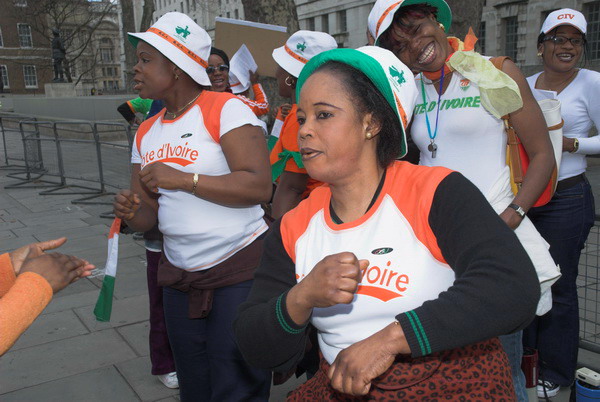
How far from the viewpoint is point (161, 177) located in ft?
7.98

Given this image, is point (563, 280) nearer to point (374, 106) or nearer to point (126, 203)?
point (374, 106)

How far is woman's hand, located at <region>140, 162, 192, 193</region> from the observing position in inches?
96.0

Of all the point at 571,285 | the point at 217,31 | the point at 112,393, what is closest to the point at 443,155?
the point at 571,285

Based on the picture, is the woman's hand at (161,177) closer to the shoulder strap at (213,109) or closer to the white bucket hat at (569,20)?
the shoulder strap at (213,109)

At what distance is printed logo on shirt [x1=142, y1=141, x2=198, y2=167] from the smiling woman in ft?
3.12

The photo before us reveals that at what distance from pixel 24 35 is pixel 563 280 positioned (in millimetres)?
69008

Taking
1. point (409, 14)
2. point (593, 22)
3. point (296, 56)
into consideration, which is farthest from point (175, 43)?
point (593, 22)

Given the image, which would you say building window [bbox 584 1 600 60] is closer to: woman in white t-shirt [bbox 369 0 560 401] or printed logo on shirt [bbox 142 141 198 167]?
woman in white t-shirt [bbox 369 0 560 401]

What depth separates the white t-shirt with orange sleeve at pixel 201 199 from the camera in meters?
2.60

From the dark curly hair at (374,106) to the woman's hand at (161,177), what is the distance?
100 centimetres

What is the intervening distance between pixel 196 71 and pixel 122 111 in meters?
3.55

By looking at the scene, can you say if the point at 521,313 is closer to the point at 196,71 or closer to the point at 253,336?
the point at 253,336

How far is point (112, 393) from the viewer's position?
379 centimetres

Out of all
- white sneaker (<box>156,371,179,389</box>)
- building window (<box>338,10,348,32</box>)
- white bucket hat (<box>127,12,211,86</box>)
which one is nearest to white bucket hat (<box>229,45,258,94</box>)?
white bucket hat (<box>127,12,211,86</box>)
